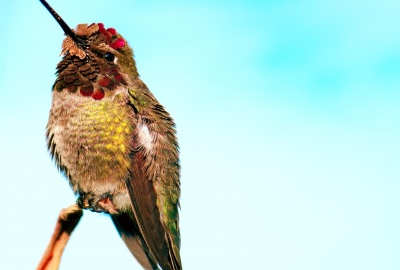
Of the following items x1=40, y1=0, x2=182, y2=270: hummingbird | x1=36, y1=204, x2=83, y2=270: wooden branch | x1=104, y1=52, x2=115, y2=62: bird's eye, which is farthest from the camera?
x1=104, y1=52, x2=115, y2=62: bird's eye

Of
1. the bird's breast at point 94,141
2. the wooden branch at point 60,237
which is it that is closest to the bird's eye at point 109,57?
the bird's breast at point 94,141

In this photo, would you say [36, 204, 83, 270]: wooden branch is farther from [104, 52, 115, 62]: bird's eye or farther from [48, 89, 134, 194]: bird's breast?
[104, 52, 115, 62]: bird's eye

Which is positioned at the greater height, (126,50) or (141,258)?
(126,50)

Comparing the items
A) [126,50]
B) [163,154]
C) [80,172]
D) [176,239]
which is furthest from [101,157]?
[126,50]

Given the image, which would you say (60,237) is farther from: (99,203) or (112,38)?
(112,38)

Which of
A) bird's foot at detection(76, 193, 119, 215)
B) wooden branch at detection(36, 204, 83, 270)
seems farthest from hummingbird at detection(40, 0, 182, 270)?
wooden branch at detection(36, 204, 83, 270)

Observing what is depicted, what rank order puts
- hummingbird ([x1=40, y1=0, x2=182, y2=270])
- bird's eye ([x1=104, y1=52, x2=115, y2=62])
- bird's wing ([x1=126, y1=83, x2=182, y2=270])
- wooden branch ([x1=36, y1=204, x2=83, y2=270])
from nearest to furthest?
1. wooden branch ([x1=36, y1=204, x2=83, y2=270])
2. bird's wing ([x1=126, y1=83, x2=182, y2=270])
3. hummingbird ([x1=40, y1=0, x2=182, y2=270])
4. bird's eye ([x1=104, y1=52, x2=115, y2=62])

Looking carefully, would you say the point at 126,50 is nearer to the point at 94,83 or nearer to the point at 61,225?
the point at 94,83
